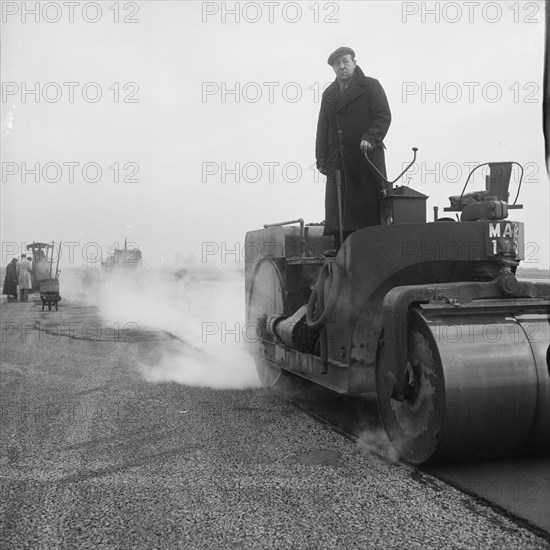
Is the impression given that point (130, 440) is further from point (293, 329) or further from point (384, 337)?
point (384, 337)

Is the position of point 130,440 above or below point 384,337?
below

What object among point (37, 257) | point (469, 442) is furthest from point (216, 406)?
point (37, 257)

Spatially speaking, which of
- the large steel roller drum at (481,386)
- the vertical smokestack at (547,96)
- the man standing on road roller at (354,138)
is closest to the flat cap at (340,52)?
the man standing on road roller at (354,138)

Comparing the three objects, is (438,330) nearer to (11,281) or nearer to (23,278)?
(23,278)

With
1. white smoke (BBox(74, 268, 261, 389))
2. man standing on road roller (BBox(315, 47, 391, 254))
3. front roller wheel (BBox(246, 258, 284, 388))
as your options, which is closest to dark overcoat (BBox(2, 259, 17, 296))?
white smoke (BBox(74, 268, 261, 389))

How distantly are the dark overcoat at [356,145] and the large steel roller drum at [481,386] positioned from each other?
1.83 m

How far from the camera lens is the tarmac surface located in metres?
3.08

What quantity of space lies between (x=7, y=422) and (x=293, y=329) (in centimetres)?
248

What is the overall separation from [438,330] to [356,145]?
239cm

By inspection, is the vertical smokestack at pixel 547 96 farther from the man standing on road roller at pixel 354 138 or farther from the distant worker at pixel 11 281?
the distant worker at pixel 11 281

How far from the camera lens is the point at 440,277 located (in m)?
4.81

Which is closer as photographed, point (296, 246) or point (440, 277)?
point (440, 277)

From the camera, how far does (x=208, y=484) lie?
3.80m

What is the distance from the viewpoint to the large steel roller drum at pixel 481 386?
380 cm
